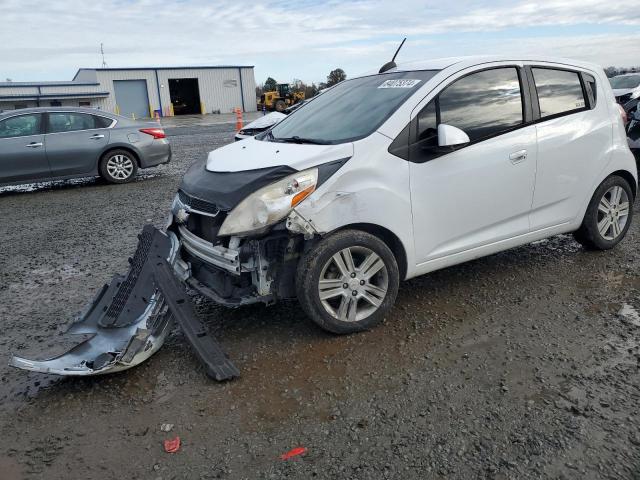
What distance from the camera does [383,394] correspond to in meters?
3.10

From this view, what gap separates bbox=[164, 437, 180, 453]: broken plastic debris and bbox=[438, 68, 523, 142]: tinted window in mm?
2820

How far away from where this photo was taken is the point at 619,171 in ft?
16.4

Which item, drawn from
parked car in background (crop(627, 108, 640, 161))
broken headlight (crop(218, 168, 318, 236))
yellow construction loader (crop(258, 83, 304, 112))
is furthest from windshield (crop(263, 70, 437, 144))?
yellow construction loader (crop(258, 83, 304, 112))

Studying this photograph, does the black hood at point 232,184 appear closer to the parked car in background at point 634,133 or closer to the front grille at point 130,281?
the front grille at point 130,281

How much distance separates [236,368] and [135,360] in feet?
2.08

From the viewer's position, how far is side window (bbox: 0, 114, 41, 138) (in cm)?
966

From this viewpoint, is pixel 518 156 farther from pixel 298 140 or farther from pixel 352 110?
pixel 298 140

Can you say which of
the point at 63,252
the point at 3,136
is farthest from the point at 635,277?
the point at 3,136

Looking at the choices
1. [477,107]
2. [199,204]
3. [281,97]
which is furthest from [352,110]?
[281,97]

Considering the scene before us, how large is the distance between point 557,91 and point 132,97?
4896cm

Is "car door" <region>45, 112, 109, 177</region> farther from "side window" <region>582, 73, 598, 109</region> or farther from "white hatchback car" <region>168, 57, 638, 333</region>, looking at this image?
"side window" <region>582, 73, 598, 109</region>

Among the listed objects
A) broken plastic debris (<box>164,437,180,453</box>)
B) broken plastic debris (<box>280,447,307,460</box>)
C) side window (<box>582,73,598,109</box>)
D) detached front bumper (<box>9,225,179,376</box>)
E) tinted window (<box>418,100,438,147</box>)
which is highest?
side window (<box>582,73,598,109</box>)

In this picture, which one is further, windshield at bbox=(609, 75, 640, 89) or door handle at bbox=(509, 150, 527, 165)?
windshield at bbox=(609, 75, 640, 89)

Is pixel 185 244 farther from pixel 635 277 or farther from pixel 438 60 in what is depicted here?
pixel 635 277
